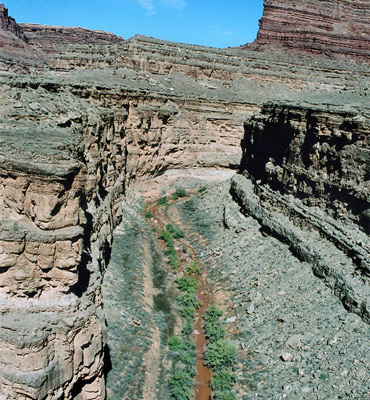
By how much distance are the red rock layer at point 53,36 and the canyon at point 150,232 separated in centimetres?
6234

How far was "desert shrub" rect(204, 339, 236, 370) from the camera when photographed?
15711mm

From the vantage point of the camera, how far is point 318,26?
214 ft

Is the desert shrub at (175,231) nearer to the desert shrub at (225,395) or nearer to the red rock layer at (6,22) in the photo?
the desert shrub at (225,395)

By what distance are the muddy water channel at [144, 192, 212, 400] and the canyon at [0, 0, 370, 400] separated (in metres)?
0.65

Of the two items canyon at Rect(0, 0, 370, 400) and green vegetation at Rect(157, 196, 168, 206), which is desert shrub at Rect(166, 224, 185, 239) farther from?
green vegetation at Rect(157, 196, 168, 206)

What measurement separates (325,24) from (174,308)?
5941cm

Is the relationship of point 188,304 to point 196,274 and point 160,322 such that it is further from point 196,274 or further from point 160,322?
point 196,274

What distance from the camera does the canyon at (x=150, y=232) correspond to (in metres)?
9.80

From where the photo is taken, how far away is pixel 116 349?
1481 centimetres

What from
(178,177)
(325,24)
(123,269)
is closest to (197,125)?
(178,177)

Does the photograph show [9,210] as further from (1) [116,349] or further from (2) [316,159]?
(2) [316,159]

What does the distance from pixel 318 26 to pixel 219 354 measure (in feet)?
202

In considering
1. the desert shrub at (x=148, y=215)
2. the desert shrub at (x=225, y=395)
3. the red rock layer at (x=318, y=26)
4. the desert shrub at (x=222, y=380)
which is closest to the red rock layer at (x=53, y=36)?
the red rock layer at (x=318, y=26)

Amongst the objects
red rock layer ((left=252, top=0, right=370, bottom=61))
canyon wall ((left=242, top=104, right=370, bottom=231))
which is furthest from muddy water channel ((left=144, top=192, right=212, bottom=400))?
red rock layer ((left=252, top=0, right=370, bottom=61))
